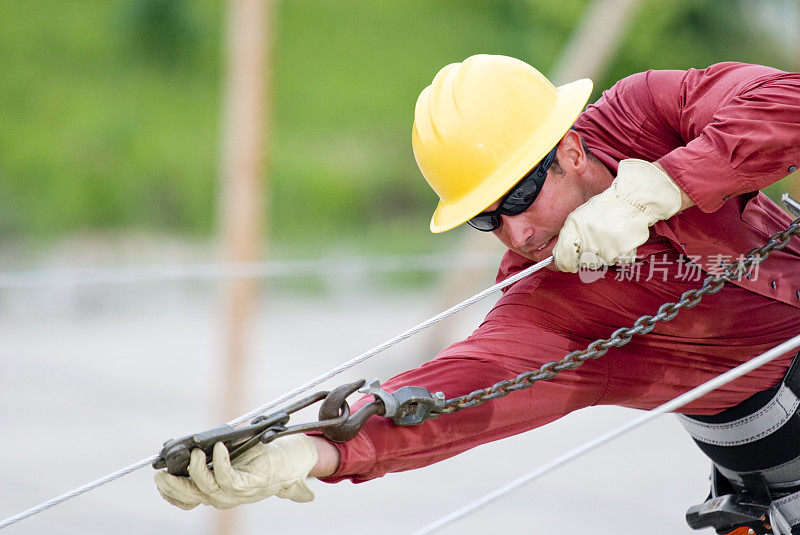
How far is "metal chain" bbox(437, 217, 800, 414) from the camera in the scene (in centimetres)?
134

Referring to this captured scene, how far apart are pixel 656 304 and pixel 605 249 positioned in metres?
0.27

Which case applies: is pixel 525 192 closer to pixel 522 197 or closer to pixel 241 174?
pixel 522 197

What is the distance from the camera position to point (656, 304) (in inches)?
60.8

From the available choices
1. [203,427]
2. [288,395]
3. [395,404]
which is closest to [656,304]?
[395,404]

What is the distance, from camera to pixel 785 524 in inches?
63.8

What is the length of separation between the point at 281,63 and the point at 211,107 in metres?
0.72

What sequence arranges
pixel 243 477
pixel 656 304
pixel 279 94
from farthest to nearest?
pixel 279 94 → pixel 656 304 → pixel 243 477

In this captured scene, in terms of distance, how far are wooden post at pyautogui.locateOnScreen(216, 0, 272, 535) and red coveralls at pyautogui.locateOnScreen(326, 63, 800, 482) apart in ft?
5.27

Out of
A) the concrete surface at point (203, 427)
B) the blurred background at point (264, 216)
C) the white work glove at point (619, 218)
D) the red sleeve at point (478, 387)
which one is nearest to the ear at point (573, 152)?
the white work glove at point (619, 218)

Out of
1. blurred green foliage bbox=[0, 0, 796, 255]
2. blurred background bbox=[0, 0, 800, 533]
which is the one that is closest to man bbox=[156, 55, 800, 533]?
blurred background bbox=[0, 0, 800, 533]

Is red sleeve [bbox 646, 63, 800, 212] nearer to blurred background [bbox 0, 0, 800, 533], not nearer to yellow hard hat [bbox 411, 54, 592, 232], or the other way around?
yellow hard hat [bbox 411, 54, 592, 232]

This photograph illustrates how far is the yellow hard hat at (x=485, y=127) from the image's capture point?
1417mm

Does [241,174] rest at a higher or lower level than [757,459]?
higher

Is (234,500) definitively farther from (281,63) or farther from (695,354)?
(281,63)
